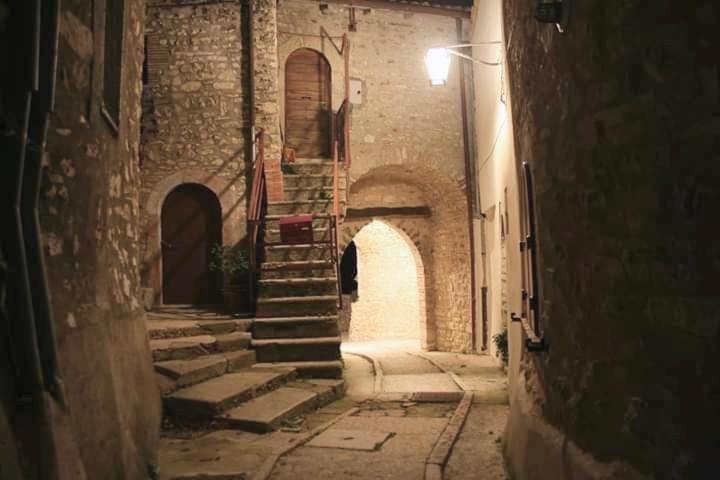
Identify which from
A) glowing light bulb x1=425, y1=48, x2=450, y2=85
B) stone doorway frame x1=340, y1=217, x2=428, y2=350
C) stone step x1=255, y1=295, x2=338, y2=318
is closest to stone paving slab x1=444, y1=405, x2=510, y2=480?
stone step x1=255, y1=295, x2=338, y2=318

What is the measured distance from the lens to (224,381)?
577 cm

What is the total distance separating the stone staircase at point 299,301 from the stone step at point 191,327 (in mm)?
268

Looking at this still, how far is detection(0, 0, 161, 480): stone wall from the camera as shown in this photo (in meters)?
2.67

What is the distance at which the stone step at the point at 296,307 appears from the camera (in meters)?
7.45

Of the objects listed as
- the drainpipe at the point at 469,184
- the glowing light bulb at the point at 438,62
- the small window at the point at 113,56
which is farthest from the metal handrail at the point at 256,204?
the drainpipe at the point at 469,184

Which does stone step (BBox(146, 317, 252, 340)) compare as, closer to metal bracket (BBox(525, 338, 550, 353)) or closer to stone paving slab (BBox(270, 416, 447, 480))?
stone paving slab (BBox(270, 416, 447, 480))

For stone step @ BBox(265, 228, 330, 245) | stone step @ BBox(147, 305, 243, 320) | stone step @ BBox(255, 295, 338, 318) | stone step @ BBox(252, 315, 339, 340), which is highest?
stone step @ BBox(265, 228, 330, 245)

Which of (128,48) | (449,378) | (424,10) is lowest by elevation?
(449,378)

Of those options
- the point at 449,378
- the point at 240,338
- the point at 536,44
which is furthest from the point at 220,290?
the point at 536,44

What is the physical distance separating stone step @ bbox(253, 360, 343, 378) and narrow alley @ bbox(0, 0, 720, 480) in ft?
0.08

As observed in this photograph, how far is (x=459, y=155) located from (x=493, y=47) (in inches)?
170

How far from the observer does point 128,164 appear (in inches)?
169

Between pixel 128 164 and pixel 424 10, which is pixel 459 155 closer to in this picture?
pixel 424 10

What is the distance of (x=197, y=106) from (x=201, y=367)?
6.28 m
